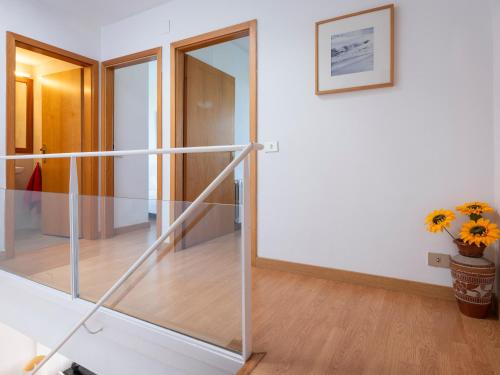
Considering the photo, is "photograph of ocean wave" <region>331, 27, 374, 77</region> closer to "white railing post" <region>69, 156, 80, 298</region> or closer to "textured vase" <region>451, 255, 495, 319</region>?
"textured vase" <region>451, 255, 495, 319</region>

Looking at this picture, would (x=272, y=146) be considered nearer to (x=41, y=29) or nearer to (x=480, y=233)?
(x=480, y=233)

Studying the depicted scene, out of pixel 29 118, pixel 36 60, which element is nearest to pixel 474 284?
pixel 36 60

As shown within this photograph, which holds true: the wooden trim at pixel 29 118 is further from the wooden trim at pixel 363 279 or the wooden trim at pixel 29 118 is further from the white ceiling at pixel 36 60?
the wooden trim at pixel 363 279

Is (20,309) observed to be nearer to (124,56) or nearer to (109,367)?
(109,367)

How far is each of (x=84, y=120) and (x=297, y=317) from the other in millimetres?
3073

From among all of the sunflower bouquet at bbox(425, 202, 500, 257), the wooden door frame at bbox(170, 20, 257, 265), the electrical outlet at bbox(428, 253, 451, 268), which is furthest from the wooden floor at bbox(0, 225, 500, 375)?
the wooden door frame at bbox(170, 20, 257, 265)

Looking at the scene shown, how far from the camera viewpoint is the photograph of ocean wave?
1.94 meters

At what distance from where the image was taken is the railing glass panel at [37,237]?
197 cm

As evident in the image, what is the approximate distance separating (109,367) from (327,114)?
6.79 ft

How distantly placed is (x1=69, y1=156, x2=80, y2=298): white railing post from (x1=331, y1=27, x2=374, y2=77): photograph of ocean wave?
1.83 meters

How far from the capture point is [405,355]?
1232mm

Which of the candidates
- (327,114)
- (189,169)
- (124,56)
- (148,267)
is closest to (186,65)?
(124,56)

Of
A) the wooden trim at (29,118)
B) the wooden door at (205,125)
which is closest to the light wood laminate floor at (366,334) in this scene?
the wooden door at (205,125)

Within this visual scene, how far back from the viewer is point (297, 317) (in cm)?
155
